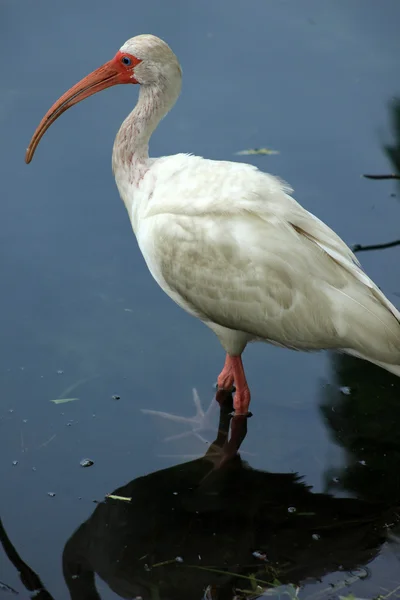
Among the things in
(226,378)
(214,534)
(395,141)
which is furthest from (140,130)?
(395,141)

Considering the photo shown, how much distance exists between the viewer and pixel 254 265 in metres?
5.84

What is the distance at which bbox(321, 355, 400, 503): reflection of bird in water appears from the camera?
6.01 metres

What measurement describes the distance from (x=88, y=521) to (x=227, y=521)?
76 centimetres

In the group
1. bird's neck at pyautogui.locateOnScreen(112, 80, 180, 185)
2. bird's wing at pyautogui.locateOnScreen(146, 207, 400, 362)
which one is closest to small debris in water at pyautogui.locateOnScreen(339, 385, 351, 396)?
bird's wing at pyautogui.locateOnScreen(146, 207, 400, 362)

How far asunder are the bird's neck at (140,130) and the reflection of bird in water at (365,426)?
5.97 ft

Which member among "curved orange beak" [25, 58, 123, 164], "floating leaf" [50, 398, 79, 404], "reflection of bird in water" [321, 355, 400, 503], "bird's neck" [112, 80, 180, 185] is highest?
"curved orange beak" [25, 58, 123, 164]

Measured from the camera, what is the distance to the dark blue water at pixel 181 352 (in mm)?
5473

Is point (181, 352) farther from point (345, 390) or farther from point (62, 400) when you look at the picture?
point (345, 390)

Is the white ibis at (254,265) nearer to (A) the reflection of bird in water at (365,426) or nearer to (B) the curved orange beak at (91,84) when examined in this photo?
(B) the curved orange beak at (91,84)

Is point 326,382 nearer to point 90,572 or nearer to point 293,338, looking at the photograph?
point 293,338

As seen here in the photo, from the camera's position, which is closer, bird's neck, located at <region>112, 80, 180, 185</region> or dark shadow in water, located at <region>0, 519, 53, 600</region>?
dark shadow in water, located at <region>0, 519, 53, 600</region>

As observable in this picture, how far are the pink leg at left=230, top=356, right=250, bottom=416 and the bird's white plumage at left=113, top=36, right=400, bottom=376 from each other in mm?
213

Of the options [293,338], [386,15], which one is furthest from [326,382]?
[386,15]

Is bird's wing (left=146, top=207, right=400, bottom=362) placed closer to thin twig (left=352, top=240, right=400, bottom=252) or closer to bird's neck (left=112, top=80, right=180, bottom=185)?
bird's neck (left=112, top=80, right=180, bottom=185)
